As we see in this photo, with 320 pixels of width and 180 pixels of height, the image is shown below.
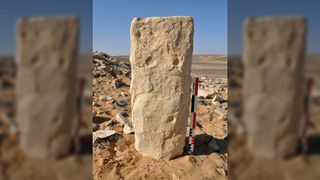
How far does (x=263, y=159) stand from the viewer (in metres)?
0.92

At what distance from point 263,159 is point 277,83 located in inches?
9.2

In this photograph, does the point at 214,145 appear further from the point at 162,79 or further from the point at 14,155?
the point at 14,155

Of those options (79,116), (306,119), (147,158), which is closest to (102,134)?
(147,158)

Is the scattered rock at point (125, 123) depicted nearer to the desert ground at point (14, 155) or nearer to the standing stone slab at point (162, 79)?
the standing stone slab at point (162, 79)

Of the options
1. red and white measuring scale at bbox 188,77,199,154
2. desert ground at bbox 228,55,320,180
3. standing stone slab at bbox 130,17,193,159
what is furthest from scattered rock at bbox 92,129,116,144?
desert ground at bbox 228,55,320,180

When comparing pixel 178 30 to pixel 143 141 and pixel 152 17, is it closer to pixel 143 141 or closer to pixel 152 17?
pixel 152 17

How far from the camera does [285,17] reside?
2.93ft

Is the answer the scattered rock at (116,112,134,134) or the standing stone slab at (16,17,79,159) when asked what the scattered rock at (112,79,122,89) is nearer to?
the scattered rock at (116,112,134,134)

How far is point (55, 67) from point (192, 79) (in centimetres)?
372

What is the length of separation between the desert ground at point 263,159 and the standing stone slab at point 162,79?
3179 mm

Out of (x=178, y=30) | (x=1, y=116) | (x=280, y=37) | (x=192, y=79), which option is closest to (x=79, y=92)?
(x=1, y=116)

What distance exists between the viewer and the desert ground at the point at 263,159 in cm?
89

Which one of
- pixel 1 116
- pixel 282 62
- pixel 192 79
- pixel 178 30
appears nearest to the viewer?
pixel 282 62

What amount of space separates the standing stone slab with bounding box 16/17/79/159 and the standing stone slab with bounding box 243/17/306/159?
0.56m
